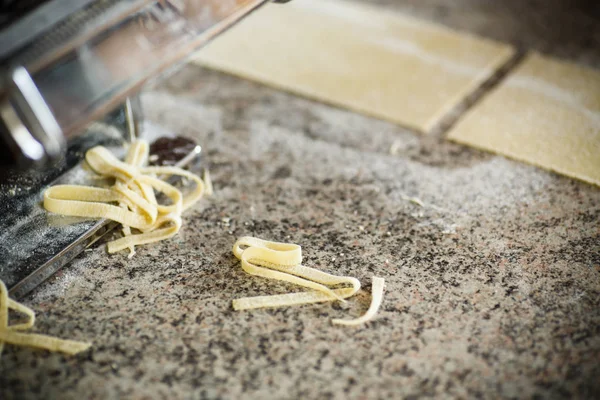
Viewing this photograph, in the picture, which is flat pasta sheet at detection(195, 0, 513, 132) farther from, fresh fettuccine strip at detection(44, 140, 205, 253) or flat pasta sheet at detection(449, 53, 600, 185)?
fresh fettuccine strip at detection(44, 140, 205, 253)

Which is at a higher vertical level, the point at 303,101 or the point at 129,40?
the point at 129,40

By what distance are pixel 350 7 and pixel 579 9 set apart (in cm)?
85

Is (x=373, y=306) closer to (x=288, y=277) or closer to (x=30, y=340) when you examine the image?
(x=288, y=277)

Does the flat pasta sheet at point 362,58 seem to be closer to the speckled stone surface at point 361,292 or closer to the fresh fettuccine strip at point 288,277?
the speckled stone surface at point 361,292

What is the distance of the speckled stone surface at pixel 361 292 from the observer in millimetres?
893

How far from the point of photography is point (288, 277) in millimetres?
1055

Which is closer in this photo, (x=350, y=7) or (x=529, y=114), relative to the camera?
(x=529, y=114)

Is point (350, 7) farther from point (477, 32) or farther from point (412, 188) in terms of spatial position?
point (412, 188)

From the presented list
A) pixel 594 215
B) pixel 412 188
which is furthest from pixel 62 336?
pixel 594 215

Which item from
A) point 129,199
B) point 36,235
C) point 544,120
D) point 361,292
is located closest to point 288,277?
point 361,292

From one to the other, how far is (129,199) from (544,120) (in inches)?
41.6

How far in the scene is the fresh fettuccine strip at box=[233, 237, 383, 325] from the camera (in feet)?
3.32

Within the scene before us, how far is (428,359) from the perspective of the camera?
924 millimetres

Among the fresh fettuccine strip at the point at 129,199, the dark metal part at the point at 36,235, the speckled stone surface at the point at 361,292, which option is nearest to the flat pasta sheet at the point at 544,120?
the speckled stone surface at the point at 361,292
